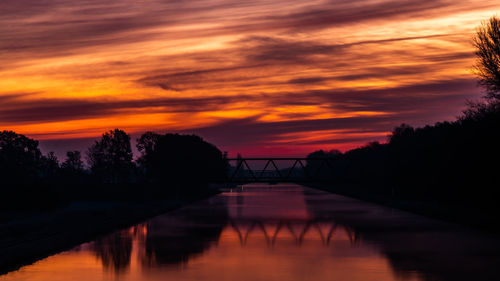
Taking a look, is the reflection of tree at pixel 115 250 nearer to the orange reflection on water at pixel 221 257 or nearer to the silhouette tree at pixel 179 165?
the orange reflection on water at pixel 221 257

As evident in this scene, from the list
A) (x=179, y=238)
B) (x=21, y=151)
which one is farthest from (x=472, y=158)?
(x=21, y=151)

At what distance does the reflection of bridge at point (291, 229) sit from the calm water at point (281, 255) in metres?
0.08

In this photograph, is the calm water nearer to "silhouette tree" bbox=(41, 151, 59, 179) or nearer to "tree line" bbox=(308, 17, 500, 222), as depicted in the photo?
"tree line" bbox=(308, 17, 500, 222)

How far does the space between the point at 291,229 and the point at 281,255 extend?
832 inches

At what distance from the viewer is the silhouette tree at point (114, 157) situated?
184750 mm

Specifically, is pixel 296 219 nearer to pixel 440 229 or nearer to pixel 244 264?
pixel 440 229

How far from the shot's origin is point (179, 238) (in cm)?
5294

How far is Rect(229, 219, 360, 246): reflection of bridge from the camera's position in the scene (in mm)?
51875

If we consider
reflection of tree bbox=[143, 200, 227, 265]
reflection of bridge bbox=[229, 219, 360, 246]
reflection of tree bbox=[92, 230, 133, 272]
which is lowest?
reflection of bridge bbox=[229, 219, 360, 246]

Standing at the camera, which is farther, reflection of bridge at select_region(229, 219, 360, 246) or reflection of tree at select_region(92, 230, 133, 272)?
reflection of bridge at select_region(229, 219, 360, 246)

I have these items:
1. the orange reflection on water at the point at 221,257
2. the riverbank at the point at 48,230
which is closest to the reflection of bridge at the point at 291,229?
the orange reflection on water at the point at 221,257

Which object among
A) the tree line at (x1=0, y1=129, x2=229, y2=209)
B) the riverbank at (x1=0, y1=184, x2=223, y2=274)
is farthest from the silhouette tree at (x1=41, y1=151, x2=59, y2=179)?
the riverbank at (x1=0, y1=184, x2=223, y2=274)

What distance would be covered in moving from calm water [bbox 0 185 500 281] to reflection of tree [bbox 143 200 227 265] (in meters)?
0.06

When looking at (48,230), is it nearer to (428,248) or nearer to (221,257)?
(221,257)
